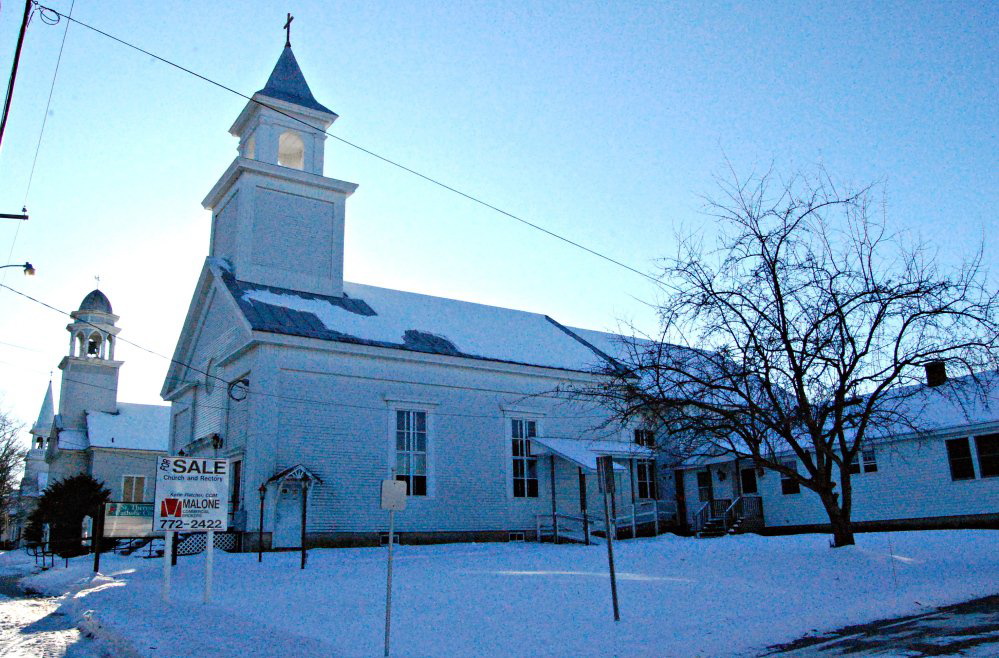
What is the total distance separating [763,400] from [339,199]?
17647 mm

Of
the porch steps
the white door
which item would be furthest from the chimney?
the white door

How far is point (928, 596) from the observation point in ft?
45.4

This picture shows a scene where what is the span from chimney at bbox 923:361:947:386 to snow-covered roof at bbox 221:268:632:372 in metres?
8.55

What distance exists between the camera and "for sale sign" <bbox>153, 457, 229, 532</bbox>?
14.7 meters

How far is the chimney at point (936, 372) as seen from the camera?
16.1 metres

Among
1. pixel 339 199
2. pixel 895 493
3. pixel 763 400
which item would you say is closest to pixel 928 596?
pixel 763 400

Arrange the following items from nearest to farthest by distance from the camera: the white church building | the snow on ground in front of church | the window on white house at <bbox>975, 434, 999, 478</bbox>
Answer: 1. the snow on ground in front of church
2. the white church building
3. the window on white house at <bbox>975, 434, 999, 478</bbox>

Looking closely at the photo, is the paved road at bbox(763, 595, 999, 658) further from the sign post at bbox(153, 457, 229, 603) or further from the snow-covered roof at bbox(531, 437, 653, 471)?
the snow-covered roof at bbox(531, 437, 653, 471)

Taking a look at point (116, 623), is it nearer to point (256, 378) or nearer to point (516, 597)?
point (516, 597)

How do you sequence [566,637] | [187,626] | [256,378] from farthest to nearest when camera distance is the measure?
[256,378] < [187,626] < [566,637]

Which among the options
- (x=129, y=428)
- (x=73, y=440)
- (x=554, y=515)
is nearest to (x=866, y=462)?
(x=554, y=515)

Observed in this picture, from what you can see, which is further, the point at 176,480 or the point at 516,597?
the point at 176,480

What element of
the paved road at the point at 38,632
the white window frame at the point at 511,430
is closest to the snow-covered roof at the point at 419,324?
the white window frame at the point at 511,430

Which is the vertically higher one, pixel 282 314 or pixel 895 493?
pixel 282 314
